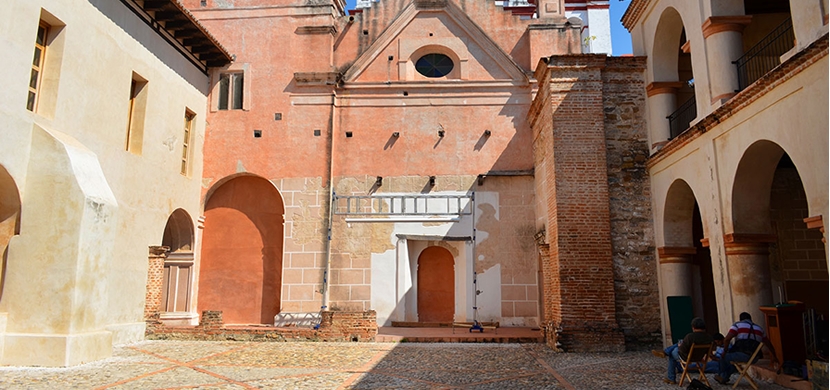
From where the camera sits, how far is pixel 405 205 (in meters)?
17.0

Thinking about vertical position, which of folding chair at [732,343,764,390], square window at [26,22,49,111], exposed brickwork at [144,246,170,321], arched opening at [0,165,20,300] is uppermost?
square window at [26,22,49,111]

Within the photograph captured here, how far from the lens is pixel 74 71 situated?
1170 cm

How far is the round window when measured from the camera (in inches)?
719

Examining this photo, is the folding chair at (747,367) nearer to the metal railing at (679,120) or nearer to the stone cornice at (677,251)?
the stone cornice at (677,251)

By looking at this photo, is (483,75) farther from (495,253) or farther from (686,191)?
(686,191)

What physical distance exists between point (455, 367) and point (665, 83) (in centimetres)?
746

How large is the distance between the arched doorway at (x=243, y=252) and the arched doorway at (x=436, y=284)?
13.7 feet

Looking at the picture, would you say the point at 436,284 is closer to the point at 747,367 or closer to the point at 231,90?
the point at 231,90

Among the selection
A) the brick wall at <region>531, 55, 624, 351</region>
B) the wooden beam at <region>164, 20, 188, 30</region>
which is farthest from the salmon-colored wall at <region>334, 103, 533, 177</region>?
the wooden beam at <region>164, 20, 188, 30</region>

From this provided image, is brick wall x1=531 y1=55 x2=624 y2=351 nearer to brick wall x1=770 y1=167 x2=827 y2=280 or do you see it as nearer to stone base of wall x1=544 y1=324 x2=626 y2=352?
stone base of wall x1=544 y1=324 x2=626 y2=352

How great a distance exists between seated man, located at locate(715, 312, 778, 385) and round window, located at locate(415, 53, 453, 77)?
12060 millimetres

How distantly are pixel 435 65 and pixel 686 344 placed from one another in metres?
12.4

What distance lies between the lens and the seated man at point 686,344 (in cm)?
782

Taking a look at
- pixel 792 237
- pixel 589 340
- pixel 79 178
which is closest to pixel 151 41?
pixel 79 178
